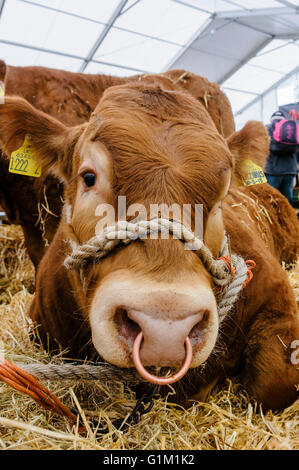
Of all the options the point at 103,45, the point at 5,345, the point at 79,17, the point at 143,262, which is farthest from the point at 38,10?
the point at 143,262

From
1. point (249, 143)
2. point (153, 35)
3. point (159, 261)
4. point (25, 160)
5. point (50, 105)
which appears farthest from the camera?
point (153, 35)

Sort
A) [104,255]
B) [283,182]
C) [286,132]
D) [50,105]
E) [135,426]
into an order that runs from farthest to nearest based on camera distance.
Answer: [283,182]
[286,132]
[50,105]
[135,426]
[104,255]

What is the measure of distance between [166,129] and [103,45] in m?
10.1

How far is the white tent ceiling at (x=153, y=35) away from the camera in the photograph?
8.94m

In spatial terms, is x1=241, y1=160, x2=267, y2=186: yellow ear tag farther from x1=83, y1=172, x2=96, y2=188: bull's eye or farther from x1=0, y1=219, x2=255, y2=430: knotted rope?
x1=83, y1=172, x2=96, y2=188: bull's eye

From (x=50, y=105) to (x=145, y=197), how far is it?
306 centimetres

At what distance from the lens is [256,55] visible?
12586mm

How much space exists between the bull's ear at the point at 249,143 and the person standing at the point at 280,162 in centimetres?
346

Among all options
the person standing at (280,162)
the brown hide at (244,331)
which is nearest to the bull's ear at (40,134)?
the brown hide at (244,331)

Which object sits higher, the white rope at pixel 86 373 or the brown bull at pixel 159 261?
the brown bull at pixel 159 261

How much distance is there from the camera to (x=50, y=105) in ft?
13.5

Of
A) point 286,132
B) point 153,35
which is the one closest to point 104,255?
point 286,132

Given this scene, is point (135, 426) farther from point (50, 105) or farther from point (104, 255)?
point (50, 105)

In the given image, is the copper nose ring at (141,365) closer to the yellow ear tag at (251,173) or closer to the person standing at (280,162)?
the yellow ear tag at (251,173)
